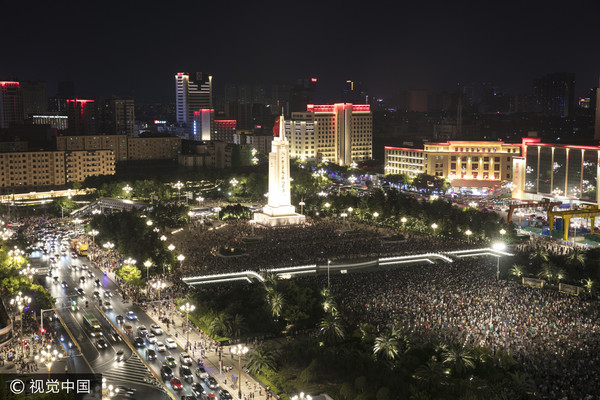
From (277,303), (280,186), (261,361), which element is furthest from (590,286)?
(280,186)

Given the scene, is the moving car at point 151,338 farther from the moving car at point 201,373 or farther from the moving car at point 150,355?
the moving car at point 201,373

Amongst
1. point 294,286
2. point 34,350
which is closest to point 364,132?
point 294,286

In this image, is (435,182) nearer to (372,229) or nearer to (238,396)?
(372,229)

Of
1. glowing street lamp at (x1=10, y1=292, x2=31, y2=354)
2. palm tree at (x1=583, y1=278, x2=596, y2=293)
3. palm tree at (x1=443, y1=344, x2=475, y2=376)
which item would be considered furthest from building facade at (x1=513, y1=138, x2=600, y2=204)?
glowing street lamp at (x1=10, y1=292, x2=31, y2=354)

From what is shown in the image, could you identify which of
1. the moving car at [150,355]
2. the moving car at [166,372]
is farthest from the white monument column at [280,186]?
the moving car at [166,372]

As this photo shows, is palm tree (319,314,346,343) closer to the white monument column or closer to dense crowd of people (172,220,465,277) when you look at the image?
dense crowd of people (172,220,465,277)

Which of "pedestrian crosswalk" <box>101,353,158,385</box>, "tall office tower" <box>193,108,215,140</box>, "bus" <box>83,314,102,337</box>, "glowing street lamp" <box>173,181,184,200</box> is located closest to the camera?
"pedestrian crosswalk" <box>101,353,158,385</box>
